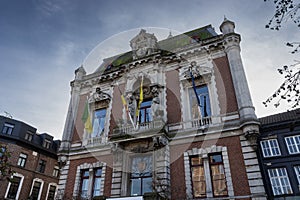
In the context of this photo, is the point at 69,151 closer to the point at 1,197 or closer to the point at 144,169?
the point at 144,169

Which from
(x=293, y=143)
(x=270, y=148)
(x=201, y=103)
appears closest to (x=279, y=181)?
(x=270, y=148)

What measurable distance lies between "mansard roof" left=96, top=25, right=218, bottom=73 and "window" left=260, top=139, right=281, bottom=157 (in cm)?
895

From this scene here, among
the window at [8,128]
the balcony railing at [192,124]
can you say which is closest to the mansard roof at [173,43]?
the balcony railing at [192,124]

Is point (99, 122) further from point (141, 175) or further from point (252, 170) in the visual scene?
point (252, 170)

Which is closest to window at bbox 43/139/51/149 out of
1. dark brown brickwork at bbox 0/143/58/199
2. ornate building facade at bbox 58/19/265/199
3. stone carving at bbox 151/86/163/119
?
dark brown brickwork at bbox 0/143/58/199

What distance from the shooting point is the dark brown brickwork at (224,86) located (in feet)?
47.8

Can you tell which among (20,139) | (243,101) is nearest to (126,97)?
(243,101)

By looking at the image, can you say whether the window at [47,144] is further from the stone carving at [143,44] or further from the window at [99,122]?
the stone carving at [143,44]

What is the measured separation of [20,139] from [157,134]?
22.3 m

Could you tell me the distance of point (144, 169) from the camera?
1461cm

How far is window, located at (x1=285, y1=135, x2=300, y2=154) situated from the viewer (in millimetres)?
14020

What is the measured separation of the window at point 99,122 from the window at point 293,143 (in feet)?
42.1

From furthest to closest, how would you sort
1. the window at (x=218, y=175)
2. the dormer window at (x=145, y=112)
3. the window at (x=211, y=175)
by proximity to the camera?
the dormer window at (x=145, y=112) < the window at (x=211, y=175) < the window at (x=218, y=175)

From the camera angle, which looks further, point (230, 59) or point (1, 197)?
point (1, 197)
